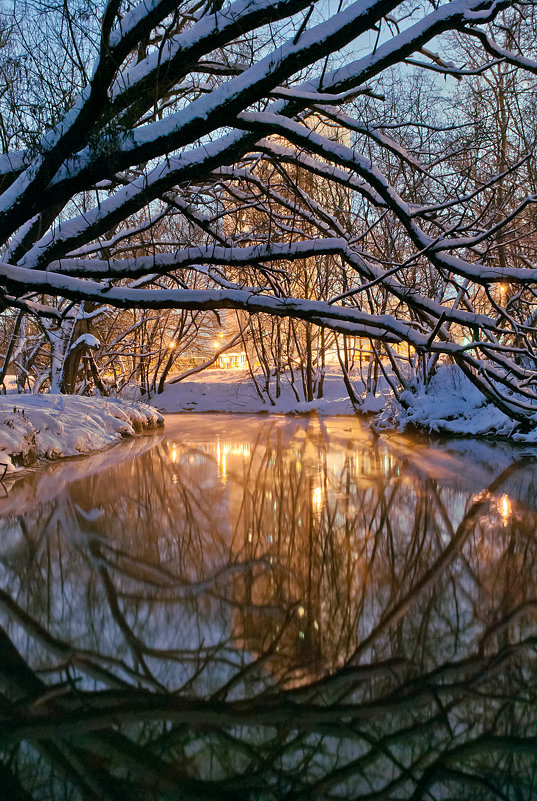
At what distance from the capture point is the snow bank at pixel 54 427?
351 inches

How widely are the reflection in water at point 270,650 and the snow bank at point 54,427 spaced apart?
3002 millimetres

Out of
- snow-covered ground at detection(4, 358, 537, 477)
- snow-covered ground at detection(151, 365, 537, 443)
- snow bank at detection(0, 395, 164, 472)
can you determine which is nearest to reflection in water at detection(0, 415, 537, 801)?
snow bank at detection(0, 395, 164, 472)

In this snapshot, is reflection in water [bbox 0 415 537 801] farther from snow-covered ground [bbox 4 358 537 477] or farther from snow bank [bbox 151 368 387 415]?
snow bank [bbox 151 368 387 415]

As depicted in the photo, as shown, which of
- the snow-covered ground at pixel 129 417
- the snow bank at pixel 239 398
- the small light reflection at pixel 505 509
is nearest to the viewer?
the small light reflection at pixel 505 509

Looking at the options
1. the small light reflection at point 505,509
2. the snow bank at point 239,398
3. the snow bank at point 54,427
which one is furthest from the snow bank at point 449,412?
the snow bank at point 239,398

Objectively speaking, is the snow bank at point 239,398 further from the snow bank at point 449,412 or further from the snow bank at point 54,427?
the snow bank at point 54,427

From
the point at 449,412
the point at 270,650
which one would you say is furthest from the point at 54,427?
the point at 449,412

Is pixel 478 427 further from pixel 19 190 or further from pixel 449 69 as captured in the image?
pixel 19 190

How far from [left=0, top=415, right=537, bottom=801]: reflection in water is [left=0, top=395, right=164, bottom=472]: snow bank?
9.85 ft

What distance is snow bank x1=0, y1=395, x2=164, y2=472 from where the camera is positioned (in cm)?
891

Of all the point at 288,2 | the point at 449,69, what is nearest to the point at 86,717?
the point at 288,2

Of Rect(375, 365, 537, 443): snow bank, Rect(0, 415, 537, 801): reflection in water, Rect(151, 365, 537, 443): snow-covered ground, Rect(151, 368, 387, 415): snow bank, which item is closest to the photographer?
Rect(0, 415, 537, 801): reflection in water

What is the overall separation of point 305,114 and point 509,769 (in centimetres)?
843

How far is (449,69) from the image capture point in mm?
7520
